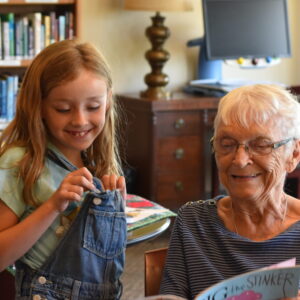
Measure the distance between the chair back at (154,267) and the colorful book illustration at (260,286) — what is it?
43 cm

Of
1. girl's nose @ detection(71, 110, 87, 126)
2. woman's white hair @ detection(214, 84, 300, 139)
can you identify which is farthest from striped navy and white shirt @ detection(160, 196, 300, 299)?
girl's nose @ detection(71, 110, 87, 126)

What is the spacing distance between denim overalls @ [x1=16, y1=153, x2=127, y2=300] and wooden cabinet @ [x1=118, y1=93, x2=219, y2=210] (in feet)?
8.45

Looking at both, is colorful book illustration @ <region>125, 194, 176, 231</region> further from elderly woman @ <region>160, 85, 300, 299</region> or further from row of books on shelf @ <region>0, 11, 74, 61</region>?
row of books on shelf @ <region>0, 11, 74, 61</region>

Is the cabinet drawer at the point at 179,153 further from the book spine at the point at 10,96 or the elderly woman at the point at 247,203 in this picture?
the elderly woman at the point at 247,203

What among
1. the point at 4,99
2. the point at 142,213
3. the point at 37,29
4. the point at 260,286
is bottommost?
the point at 260,286

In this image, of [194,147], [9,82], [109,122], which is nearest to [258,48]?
[194,147]

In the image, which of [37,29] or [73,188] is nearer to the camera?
[73,188]

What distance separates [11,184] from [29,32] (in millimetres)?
2506

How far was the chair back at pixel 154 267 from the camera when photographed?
158 centimetres

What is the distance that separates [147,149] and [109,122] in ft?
7.93

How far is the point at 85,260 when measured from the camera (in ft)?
5.02

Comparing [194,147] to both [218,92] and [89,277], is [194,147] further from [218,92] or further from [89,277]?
[89,277]

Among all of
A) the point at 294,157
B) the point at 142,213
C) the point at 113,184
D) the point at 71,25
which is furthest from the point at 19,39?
the point at 294,157

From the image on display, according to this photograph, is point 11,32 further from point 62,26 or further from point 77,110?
point 77,110
